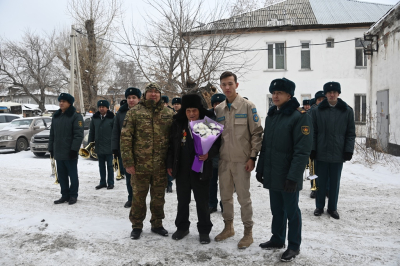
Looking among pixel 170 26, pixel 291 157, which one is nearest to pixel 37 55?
pixel 170 26

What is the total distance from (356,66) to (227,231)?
17.5 metres

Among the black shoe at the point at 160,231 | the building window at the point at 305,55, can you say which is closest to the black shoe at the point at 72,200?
the black shoe at the point at 160,231

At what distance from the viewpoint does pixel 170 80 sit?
11375 millimetres

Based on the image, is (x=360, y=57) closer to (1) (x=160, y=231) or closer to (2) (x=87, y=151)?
(2) (x=87, y=151)

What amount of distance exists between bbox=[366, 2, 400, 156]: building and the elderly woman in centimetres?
834

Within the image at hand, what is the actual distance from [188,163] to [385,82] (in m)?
10.7

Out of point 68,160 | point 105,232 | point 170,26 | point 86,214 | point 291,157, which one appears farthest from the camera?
point 170,26

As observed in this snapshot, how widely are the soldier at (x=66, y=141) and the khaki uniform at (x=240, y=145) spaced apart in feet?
10.8

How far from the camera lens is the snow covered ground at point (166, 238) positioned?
3561 millimetres

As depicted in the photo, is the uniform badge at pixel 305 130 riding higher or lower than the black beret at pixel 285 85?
lower

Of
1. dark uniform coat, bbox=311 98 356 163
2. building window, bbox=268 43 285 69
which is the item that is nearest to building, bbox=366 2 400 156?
dark uniform coat, bbox=311 98 356 163

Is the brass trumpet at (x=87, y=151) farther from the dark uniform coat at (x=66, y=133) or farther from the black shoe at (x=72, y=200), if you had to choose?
the black shoe at (x=72, y=200)

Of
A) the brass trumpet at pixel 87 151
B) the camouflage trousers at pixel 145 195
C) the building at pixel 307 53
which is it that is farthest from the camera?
the building at pixel 307 53

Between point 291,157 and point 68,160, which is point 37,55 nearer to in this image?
point 68,160
